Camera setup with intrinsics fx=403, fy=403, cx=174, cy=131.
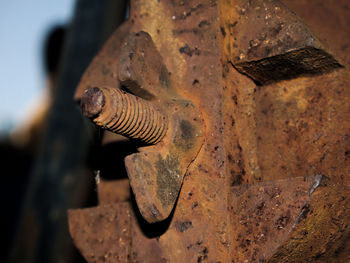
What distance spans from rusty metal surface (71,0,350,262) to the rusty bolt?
0.15ft

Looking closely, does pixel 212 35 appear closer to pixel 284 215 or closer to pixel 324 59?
pixel 324 59

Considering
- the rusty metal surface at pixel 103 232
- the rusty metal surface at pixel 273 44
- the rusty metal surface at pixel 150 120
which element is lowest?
the rusty metal surface at pixel 103 232

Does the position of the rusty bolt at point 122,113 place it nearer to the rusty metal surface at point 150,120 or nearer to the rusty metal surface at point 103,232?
the rusty metal surface at point 150,120

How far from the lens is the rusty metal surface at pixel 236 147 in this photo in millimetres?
804

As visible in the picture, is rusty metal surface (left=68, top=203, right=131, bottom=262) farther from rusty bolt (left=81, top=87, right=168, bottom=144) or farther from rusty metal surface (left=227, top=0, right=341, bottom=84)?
rusty metal surface (left=227, top=0, right=341, bottom=84)

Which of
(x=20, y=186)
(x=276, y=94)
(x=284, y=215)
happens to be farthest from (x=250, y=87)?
(x=20, y=186)

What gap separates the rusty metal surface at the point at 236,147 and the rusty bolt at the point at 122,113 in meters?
0.05

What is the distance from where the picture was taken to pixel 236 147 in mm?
900

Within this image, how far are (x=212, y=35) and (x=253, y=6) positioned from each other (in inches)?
5.1

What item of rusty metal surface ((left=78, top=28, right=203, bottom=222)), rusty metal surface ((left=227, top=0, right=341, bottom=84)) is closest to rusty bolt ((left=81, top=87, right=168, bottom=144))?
rusty metal surface ((left=78, top=28, right=203, bottom=222))

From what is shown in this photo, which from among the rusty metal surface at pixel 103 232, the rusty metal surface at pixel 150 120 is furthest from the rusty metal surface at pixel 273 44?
the rusty metal surface at pixel 103 232

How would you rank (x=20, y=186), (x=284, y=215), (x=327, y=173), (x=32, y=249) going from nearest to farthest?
(x=284, y=215), (x=327, y=173), (x=32, y=249), (x=20, y=186)

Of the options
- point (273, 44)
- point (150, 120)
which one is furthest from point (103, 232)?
point (273, 44)

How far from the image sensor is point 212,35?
92cm
